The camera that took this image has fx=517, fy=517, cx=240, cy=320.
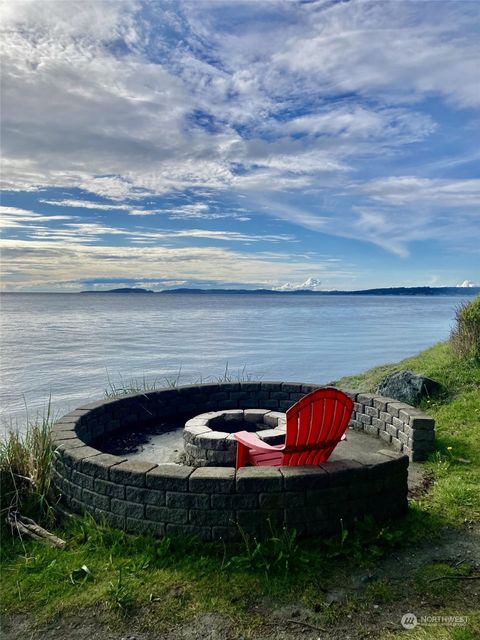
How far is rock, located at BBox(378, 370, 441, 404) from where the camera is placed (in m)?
8.74

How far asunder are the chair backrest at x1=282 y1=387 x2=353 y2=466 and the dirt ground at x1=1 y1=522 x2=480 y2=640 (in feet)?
3.65

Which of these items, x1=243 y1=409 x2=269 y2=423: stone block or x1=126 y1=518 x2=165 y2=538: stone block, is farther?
x1=243 y1=409 x2=269 y2=423: stone block

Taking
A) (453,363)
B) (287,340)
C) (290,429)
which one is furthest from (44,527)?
(287,340)

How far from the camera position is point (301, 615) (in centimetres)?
329

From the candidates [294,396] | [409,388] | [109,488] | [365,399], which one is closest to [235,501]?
[109,488]

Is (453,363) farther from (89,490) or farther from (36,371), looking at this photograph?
(36,371)

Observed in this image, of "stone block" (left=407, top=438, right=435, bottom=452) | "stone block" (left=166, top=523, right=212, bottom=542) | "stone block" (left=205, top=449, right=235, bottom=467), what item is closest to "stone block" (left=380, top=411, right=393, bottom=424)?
"stone block" (left=407, top=438, right=435, bottom=452)

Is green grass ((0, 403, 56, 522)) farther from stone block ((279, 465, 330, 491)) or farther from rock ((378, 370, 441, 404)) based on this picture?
rock ((378, 370, 441, 404))

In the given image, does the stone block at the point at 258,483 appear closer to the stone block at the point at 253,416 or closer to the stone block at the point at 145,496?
the stone block at the point at 145,496

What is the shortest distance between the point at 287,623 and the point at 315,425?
5.34 feet

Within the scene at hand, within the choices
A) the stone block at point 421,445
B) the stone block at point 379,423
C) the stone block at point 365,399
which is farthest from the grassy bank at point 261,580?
the stone block at point 365,399

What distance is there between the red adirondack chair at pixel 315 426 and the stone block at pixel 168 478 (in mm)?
896

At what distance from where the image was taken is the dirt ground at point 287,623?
3.15 m

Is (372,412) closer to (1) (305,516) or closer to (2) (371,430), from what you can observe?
(2) (371,430)
